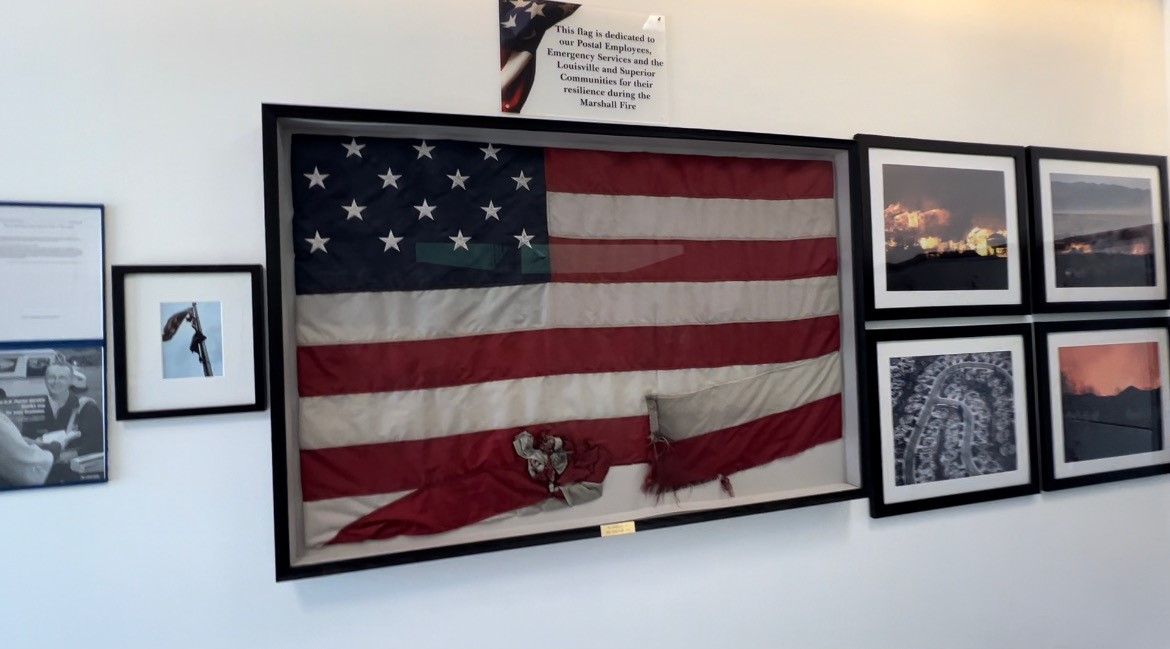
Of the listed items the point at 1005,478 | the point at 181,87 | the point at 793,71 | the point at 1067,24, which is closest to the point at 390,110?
the point at 181,87

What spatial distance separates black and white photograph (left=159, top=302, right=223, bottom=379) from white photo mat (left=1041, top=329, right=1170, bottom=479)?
2.37 meters

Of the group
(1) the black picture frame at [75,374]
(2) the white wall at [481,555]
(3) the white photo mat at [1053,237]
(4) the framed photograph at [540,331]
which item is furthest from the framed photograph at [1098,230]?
(1) the black picture frame at [75,374]

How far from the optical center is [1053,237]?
1.93 metres

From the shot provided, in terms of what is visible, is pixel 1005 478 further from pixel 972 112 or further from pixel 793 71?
pixel 793 71

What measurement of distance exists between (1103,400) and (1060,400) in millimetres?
205

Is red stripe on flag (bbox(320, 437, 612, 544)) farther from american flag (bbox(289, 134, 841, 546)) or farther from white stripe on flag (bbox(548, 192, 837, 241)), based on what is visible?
white stripe on flag (bbox(548, 192, 837, 241))

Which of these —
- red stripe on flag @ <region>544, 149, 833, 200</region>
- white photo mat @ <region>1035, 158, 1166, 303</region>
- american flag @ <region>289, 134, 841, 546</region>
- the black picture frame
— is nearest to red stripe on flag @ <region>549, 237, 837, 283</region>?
american flag @ <region>289, 134, 841, 546</region>

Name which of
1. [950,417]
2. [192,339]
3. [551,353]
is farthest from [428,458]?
[950,417]

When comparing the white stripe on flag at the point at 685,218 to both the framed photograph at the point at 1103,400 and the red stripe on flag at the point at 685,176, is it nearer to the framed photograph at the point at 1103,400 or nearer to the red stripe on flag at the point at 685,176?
the red stripe on flag at the point at 685,176

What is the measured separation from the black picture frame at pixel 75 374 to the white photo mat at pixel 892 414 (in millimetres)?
1909

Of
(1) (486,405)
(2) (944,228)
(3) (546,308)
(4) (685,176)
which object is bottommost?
(1) (486,405)

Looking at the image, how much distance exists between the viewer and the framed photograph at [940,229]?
1713 mm

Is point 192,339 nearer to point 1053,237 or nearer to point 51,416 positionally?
point 51,416

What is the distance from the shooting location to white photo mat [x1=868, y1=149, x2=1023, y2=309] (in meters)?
1.71
